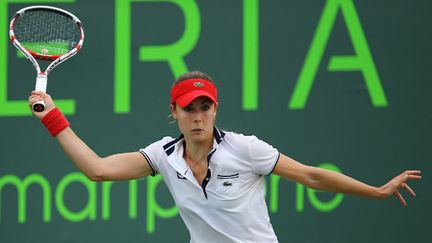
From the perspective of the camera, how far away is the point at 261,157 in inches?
142

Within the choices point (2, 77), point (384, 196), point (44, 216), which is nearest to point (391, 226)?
point (384, 196)

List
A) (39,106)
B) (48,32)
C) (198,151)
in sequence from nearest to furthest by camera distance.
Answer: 1. (39,106)
2. (198,151)
3. (48,32)

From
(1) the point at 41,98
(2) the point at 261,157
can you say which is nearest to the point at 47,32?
(1) the point at 41,98

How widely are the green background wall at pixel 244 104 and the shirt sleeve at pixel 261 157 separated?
5.64ft

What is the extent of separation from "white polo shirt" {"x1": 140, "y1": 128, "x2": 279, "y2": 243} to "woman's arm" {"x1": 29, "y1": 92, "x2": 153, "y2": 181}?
15 cm

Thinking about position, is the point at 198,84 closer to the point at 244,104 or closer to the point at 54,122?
the point at 54,122

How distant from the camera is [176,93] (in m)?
3.62

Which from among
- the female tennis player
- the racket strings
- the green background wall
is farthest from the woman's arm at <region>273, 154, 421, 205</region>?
the green background wall

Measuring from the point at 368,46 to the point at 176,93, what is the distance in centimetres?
205

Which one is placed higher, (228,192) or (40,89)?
(40,89)

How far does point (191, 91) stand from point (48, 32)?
109cm

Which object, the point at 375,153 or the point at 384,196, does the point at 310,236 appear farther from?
the point at 384,196

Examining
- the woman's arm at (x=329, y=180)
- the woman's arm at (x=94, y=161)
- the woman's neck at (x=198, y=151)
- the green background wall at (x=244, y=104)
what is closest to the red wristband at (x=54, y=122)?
the woman's arm at (x=94, y=161)

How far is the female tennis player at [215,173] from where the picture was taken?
357 centimetres
